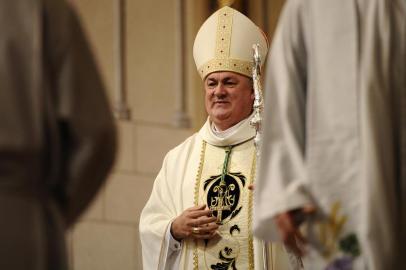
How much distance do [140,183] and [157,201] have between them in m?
3.27

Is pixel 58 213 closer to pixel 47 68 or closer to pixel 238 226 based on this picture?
pixel 47 68

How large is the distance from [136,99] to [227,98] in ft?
11.5

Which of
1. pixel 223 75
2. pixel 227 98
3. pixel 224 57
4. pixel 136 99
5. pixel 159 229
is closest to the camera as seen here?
pixel 159 229

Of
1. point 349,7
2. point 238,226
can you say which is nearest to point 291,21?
point 349,7

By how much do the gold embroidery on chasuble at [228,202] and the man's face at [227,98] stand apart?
0.51 feet

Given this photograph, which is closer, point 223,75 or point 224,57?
point 223,75

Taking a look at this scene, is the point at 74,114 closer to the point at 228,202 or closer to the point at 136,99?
the point at 228,202

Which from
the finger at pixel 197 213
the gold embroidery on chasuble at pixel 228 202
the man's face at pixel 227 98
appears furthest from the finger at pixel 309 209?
the man's face at pixel 227 98

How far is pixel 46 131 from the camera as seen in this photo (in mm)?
4574

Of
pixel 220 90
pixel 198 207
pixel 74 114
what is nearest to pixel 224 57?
pixel 220 90

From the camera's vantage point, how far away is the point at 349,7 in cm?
506

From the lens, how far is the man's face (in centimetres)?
741

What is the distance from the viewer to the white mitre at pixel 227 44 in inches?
302

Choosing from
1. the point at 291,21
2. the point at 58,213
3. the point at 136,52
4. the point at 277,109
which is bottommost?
the point at 58,213
